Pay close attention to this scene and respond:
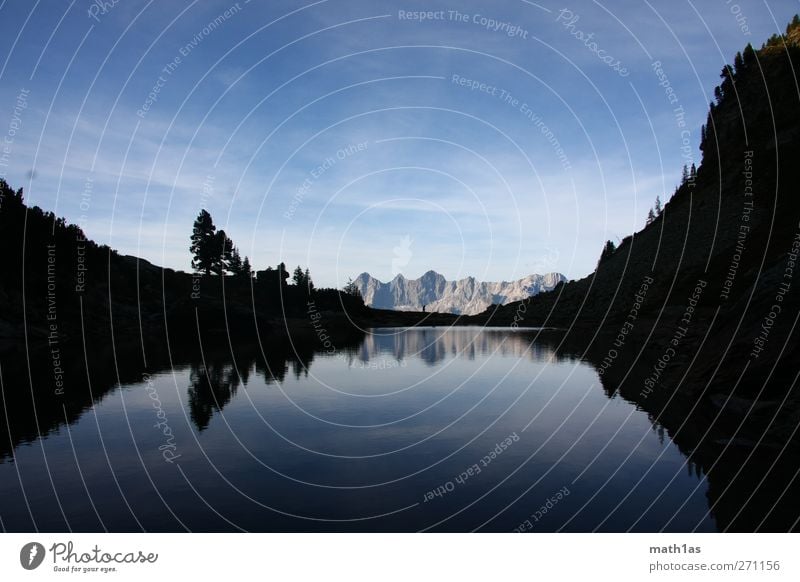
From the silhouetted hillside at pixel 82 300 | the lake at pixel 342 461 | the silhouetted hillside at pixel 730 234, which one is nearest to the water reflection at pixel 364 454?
the lake at pixel 342 461

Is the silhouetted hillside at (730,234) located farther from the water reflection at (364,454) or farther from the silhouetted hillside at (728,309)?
the water reflection at (364,454)

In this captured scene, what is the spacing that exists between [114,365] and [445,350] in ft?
190

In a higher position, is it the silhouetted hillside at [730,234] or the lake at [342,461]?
the silhouetted hillside at [730,234]

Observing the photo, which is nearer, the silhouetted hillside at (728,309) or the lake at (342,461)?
the lake at (342,461)

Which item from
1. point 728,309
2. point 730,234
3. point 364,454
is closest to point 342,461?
point 364,454

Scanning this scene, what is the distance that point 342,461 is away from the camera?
93.5ft

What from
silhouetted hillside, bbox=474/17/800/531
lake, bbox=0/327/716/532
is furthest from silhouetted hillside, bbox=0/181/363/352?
silhouetted hillside, bbox=474/17/800/531

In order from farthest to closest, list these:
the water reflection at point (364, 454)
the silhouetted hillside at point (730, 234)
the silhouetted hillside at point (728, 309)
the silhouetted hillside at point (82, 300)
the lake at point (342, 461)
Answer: the silhouetted hillside at point (82, 300) → the silhouetted hillside at point (730, 234) → the silhouetted hillside at point (728, 309) → the water reflection at point (364, 454) → the lake at point (342, 461)

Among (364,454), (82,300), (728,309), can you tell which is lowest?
(364,454)

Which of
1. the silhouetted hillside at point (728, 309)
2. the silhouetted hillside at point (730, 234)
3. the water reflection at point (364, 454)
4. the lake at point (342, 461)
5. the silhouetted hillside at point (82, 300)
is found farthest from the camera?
the silhouetted hillside at point (82, 300)

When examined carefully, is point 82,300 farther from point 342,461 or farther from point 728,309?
point 728,309

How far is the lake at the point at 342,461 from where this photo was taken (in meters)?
20.7

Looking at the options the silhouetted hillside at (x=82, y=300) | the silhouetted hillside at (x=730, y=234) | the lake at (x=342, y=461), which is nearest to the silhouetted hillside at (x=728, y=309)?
the silhouetted hillside at (x=730, y=234)
